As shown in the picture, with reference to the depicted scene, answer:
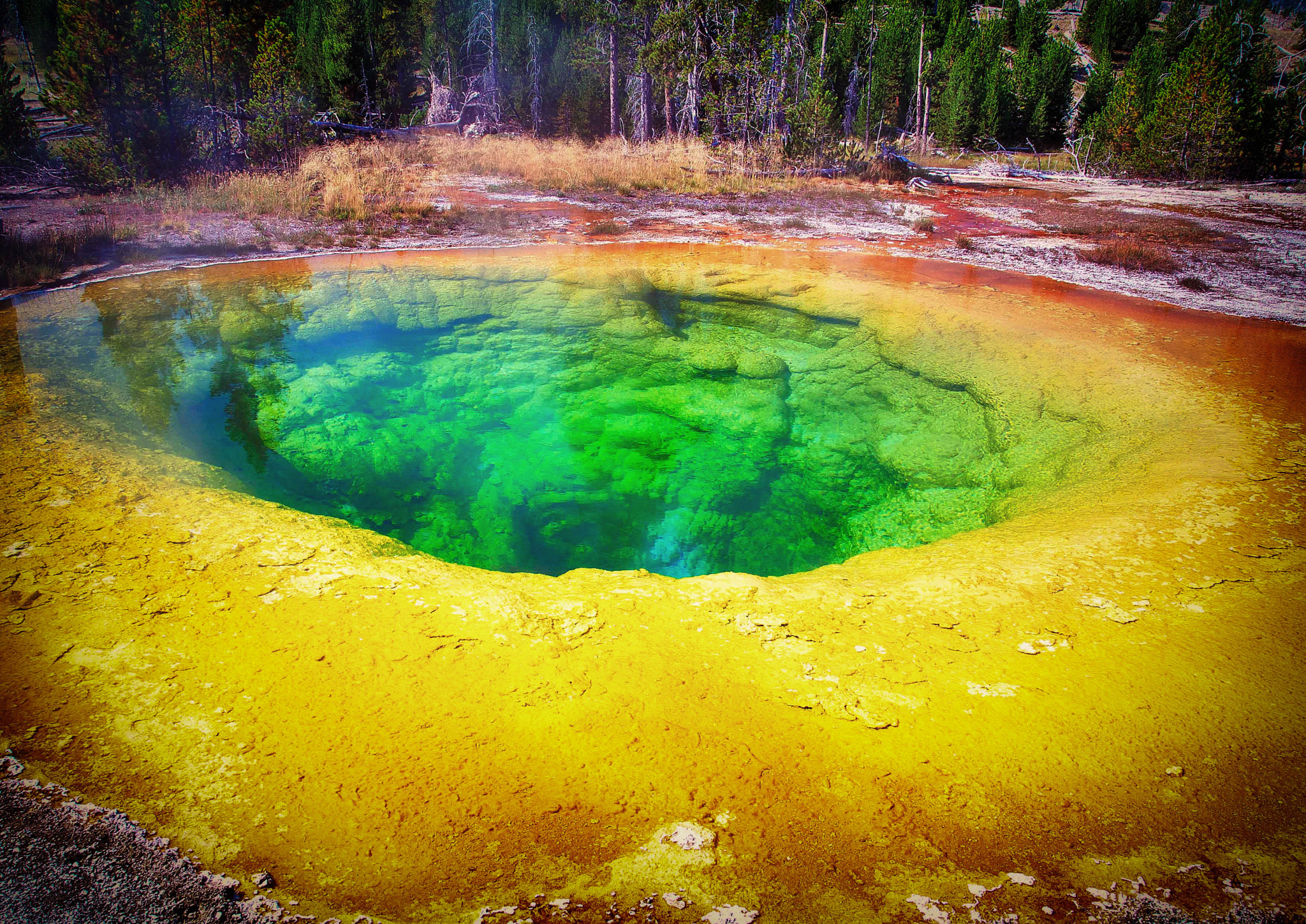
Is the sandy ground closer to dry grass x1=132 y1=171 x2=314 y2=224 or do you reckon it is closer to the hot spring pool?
dry grass x1=132 y1=171 x2=314 y2=224

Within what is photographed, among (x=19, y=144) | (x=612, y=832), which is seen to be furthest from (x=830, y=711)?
(x=19, y=144)

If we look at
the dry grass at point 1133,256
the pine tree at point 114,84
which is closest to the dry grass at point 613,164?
the pine tree at point 114,84

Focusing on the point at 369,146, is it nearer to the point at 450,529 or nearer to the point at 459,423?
the point at 459,423

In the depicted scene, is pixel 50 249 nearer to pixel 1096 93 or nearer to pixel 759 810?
pixel 759 810

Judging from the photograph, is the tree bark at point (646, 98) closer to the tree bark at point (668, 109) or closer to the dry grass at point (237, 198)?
the tree bark at point (668, 109)

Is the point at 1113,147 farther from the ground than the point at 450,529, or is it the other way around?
the point at 1113,147

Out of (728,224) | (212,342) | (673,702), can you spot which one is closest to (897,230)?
(728,224)
